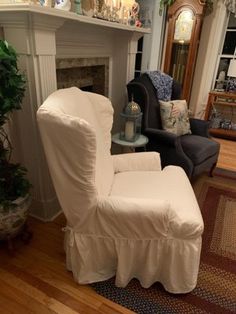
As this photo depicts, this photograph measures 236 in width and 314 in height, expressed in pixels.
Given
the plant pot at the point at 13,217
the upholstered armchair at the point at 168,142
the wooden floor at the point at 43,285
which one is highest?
the upholstered armchair at the point at 168,142

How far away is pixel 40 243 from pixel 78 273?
0.44 m

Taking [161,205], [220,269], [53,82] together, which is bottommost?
[220,269]

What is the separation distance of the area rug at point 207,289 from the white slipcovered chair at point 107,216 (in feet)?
0.18

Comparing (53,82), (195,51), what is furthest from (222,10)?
(53,82)

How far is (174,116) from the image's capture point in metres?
2.39

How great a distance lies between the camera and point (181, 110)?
2.47 m

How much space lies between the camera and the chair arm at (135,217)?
1.16m

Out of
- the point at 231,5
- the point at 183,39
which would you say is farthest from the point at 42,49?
the point at 231,5

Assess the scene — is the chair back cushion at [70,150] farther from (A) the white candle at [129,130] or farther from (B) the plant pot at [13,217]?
(A) the white candle at [129,130]

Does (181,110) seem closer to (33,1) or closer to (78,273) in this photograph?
(33,1)

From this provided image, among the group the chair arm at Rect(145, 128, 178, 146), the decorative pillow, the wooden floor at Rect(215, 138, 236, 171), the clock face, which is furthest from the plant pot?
the clock face

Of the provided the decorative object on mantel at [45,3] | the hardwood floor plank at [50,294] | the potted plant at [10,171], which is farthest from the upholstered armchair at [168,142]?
the hardwood floor plank at [50,294]

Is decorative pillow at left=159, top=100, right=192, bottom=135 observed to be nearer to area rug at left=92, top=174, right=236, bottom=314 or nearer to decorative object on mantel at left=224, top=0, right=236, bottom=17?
area rug at left=92, top=174, right=236, bottom=314

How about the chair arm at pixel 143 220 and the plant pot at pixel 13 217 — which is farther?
the plant pot at pixel 13 217
